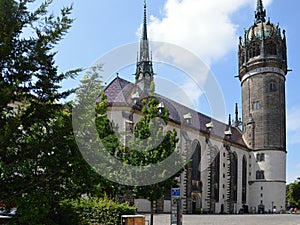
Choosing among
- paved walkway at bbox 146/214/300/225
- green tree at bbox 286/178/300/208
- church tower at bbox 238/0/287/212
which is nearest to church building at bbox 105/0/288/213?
church tower at bbox 238/0/287/212

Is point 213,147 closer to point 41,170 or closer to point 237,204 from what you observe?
point 237,204

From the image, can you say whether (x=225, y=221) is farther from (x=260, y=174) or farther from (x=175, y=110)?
(x=260, y=174)

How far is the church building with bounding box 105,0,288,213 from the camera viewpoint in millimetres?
59812

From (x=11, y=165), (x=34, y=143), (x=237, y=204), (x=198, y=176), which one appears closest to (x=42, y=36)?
(x=34, y=143)

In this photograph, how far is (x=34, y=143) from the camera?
8609mm

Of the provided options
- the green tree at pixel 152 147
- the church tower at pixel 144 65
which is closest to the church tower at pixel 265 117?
the church tower at pixel 144 65

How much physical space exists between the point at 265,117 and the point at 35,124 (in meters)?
59.4

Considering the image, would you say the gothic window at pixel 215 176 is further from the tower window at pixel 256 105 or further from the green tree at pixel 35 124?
the green tree at pixel 35 124

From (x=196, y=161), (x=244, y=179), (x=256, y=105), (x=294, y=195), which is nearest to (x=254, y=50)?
(x=256, y=105)

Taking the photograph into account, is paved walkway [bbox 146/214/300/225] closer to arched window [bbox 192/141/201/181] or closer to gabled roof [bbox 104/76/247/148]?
gabled roof [bbox 104/76/247/148]

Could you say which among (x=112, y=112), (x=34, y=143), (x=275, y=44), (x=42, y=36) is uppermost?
(x=275, y=44)

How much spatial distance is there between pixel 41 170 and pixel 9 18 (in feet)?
11.3

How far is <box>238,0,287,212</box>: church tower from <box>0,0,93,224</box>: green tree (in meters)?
59.1

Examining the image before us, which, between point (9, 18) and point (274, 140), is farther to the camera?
point (274, 140)
